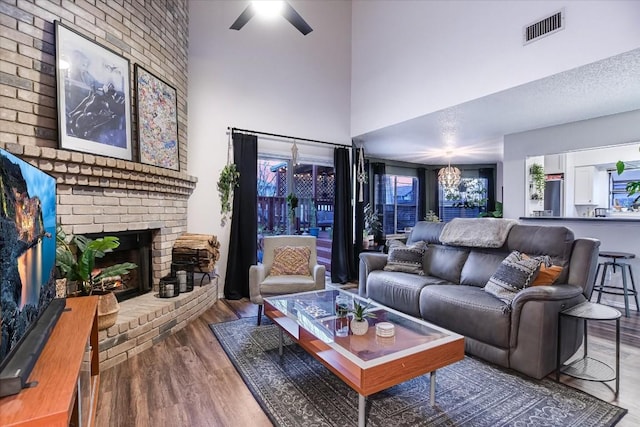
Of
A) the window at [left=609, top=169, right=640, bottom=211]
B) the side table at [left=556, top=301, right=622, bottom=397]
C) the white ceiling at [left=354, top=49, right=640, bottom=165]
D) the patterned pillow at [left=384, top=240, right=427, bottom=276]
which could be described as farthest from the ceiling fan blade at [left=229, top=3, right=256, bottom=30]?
the window at [left=609, top=169, right=640, bottom=211]

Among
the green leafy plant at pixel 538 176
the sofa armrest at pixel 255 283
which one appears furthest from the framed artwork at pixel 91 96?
the green leafy plant at pixel 538 176

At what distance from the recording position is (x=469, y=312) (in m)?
2.49

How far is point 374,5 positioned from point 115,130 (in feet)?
13.6

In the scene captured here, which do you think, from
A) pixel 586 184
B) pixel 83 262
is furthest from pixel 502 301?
pixel 586 184

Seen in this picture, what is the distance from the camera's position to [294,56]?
4852mm

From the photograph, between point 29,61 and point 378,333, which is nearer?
point 378,333

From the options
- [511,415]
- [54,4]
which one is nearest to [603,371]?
[511,415]

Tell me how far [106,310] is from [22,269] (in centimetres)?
130

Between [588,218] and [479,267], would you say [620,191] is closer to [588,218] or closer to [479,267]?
[588,218]

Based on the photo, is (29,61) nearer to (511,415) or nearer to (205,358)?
(205,358)

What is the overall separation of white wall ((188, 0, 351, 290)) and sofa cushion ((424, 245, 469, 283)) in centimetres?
255

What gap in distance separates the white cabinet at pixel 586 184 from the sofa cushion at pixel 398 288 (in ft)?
12.1

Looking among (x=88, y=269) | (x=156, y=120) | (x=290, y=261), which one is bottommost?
(x=290, y=261)

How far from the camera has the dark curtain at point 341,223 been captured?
5179mm
